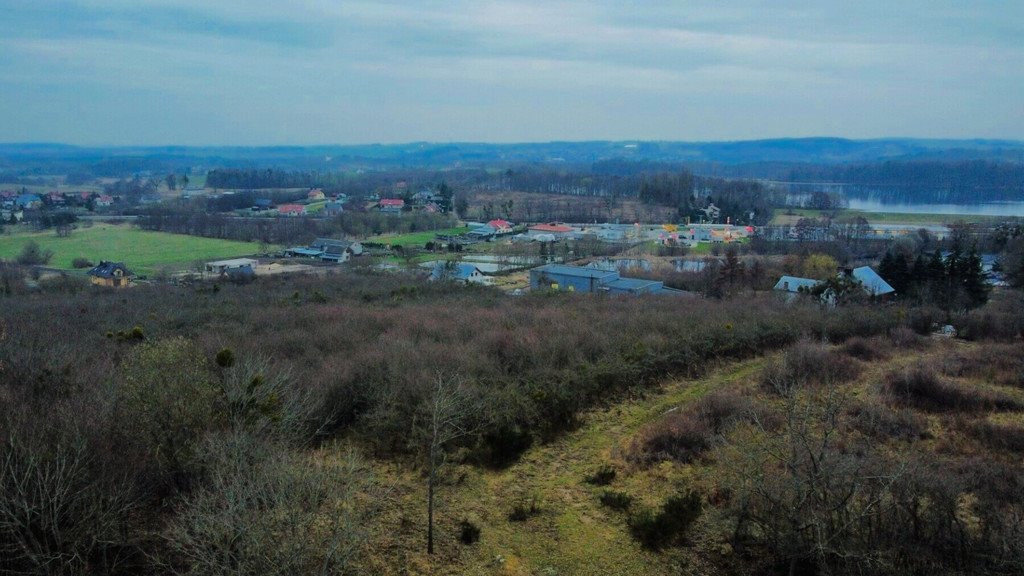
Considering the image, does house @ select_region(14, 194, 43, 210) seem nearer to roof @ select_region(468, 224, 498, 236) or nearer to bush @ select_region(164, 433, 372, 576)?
roof @ select_region(468, 224, 498, 236)

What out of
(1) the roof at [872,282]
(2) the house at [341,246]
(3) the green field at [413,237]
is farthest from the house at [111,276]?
(1) the roof at [872,282]

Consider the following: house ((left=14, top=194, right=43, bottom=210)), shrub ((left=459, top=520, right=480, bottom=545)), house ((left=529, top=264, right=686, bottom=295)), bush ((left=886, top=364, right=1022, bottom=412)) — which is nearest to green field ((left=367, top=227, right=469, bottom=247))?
house ((left=529, top=264, right=686, bottom=295))

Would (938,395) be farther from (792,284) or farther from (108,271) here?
(108,271)

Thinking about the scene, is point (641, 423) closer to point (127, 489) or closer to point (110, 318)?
point (127, 489)

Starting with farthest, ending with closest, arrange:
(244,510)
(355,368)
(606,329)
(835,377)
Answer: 1. (606,329)
2. (835,377)
3. (355,368)
4. (244,510)

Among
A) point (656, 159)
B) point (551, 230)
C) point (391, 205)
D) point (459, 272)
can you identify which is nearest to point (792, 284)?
point (459, 272)

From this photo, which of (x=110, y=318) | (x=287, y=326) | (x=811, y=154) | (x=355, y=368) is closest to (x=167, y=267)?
(x=110, y=318)

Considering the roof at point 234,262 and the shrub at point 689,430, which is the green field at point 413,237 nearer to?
the roof at point 234,262

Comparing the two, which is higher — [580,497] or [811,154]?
[811,154]
